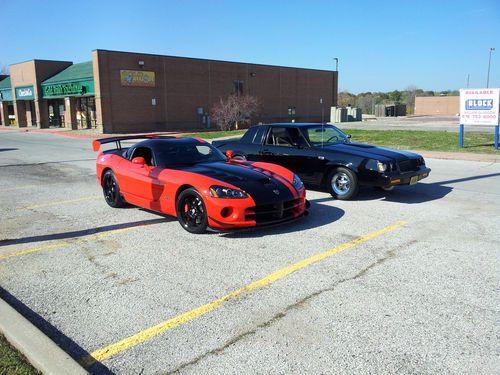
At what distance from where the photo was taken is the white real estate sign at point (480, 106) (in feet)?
55.6

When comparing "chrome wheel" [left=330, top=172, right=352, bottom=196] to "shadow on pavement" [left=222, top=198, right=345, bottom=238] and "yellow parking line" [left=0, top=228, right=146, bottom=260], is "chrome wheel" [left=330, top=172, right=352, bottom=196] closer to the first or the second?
"shadow on pavement" [left=222, top=198, right=345, bottom=238]

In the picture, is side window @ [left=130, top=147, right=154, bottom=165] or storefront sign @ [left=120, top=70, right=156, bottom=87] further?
storefront sign @ [left=120, top=70, right=156, bottom=87]

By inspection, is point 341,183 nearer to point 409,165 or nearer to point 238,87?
point 409,165

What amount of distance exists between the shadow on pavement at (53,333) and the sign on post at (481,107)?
1743cm

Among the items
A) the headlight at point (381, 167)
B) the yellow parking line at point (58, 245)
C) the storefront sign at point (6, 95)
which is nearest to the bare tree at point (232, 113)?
the storefront sign at point (6, 95)

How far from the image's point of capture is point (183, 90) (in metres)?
40.5

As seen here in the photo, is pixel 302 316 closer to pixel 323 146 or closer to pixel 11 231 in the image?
pixel 11 231

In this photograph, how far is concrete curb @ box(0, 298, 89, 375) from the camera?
2.82m

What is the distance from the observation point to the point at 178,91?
40094 millimetres

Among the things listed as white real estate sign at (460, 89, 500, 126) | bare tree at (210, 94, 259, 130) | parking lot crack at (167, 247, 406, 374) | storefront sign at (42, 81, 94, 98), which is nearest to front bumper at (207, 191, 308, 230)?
parking lot crack at (167, 247, 406, 374)

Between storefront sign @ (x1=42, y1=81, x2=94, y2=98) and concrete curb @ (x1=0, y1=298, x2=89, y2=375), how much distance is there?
3510 cm

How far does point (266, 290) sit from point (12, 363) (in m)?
2.15

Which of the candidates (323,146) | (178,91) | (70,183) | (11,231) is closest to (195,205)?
(11,231)

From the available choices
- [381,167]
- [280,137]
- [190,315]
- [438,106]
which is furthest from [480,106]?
[438,106]
